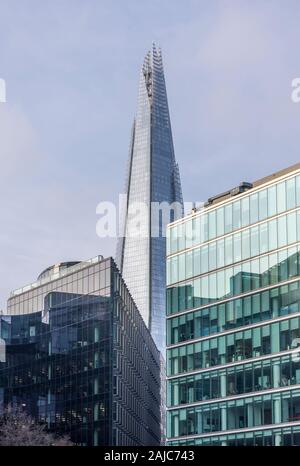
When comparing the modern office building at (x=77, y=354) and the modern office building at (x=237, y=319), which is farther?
the modern office building at (x=77, y=354)

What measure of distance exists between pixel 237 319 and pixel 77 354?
3416 cm

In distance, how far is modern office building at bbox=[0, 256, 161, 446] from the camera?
12738 centimetres

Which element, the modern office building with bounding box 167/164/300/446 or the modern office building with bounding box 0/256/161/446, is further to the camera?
the modern office building with bounding box 0/256/161/446

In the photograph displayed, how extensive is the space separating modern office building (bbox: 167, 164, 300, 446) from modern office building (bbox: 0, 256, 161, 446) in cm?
1663

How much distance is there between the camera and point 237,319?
104 metres

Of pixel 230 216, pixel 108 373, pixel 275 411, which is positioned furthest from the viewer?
pixel 108 373

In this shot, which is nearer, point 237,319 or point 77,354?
point 237,319

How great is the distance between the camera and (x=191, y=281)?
112 m

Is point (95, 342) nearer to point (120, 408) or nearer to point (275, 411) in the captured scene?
point (120, 408)

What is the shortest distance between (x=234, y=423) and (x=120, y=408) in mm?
31546

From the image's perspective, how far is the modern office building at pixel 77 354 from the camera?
127375 millimetres

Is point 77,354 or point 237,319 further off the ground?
point 237,319

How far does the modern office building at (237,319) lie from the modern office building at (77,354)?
1663 centimetres
